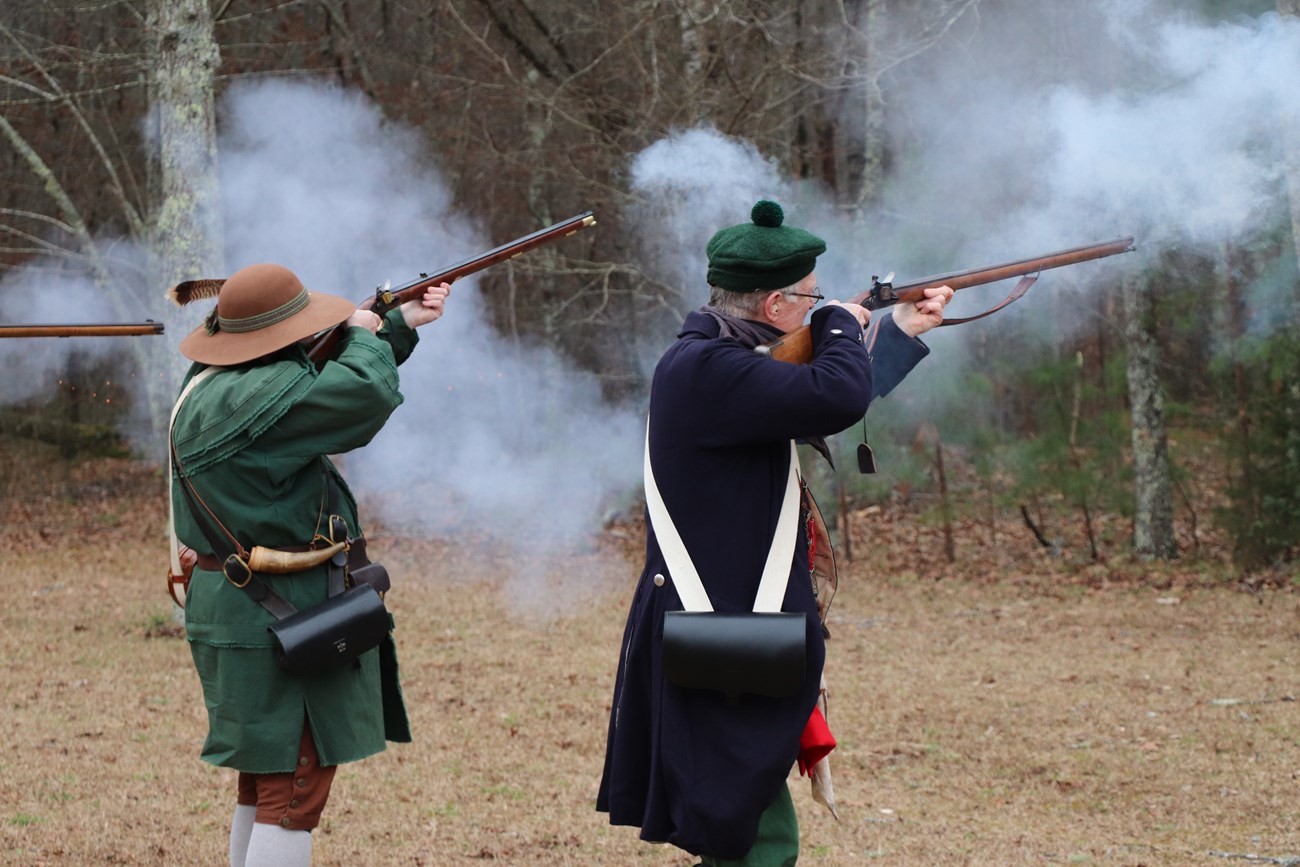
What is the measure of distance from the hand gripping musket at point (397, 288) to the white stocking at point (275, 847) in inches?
56.4

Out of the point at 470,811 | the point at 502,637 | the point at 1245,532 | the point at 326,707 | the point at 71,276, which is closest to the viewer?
the point at 326,707

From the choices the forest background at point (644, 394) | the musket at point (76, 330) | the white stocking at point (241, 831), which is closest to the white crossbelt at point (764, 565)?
the white stocking at point (241, 831)

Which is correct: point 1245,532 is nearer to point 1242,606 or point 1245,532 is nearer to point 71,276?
point 1242,606

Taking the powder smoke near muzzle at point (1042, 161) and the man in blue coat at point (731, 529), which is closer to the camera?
the man in blue coat at point (731, 529)

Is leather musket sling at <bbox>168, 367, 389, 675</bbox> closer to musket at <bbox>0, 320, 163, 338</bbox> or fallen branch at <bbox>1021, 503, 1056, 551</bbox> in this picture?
musket at <bbox>0, 320, 163, 338</bbox>

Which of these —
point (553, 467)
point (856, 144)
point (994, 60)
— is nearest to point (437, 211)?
point (553, 467)

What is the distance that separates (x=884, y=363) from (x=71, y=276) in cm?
1684

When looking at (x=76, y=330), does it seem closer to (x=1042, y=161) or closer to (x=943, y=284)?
(x=943, y=284)

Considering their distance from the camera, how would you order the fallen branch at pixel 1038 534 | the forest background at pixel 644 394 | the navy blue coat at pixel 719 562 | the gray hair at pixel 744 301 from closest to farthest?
the navy blue coat at pixel 719 562, the gray hair at pixel 744 301, the forest background at pixel 644 394, the fallen branch at pixel 1038 534

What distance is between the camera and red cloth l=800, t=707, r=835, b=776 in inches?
135

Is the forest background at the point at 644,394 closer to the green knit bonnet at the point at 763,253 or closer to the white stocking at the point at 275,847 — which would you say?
the white stocking at the point at 275,847

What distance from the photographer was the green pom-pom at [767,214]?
3.40 m

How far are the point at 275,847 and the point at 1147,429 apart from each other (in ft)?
37.5

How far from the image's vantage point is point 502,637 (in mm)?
10453
